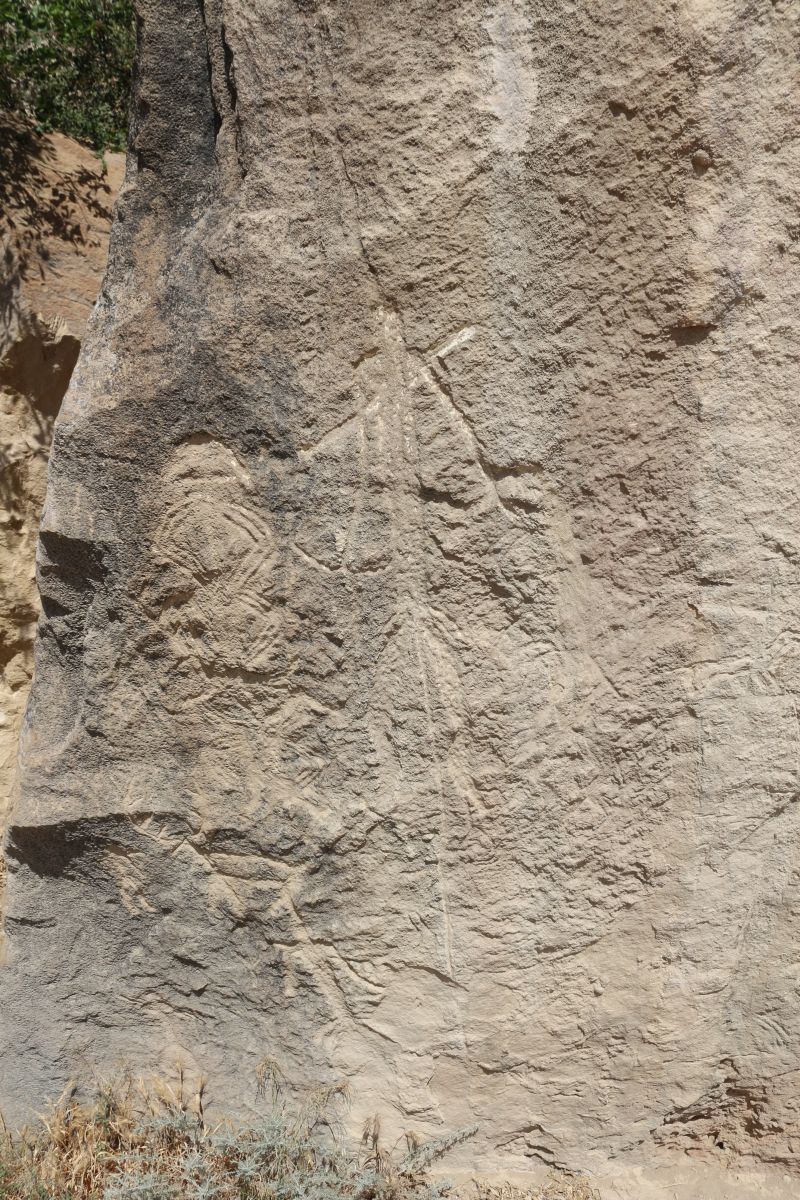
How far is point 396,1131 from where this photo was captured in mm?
2221

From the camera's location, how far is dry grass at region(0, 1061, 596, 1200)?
2.08 meters

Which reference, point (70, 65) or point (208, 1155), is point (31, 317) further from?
point (208, 1155)

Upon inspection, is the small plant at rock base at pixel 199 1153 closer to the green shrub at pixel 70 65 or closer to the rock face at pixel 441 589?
the rock face at pixel 441 589

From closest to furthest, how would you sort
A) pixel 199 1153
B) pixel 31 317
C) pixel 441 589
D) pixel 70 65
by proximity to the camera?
1. pixel 441 589
2. pixel 199 1153
3. pixel 31 317
4. pixel 70 65

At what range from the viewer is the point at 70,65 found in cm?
331

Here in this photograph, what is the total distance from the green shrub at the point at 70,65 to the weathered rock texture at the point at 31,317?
18cm

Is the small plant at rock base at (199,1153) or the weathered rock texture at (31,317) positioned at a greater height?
the weathered rock texture at (31,317)

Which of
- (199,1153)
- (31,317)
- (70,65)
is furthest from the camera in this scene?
(70,65)

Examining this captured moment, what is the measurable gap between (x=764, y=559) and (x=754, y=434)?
247 millimetres

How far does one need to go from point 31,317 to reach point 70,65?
1.15 metres

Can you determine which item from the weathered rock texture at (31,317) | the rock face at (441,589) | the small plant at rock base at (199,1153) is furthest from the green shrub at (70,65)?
the small plant at rock base at (199,1153)

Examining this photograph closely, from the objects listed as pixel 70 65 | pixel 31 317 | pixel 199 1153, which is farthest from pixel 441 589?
pixel 70 65

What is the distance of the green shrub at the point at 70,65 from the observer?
2994mm

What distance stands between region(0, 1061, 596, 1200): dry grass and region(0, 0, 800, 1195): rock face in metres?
0.08
